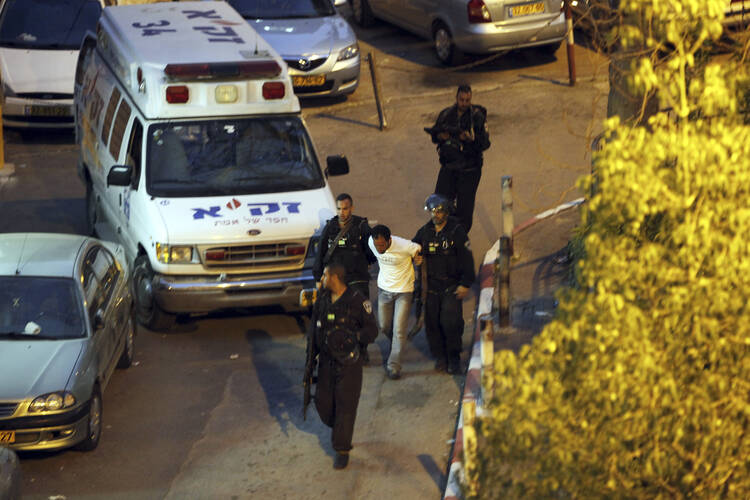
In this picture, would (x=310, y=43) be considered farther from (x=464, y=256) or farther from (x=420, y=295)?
(x=464, y=256)

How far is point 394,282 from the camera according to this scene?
10.2 meters

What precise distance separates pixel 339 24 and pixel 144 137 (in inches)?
318

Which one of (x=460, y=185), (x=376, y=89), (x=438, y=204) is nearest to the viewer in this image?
(x=438, y=204)

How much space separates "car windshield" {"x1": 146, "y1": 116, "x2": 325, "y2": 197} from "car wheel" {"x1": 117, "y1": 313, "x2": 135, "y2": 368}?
1318 millimetres

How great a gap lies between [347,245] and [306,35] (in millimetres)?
8903

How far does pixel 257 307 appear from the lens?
12336mm

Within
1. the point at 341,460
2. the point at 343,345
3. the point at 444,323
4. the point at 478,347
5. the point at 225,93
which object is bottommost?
the point at 478,347

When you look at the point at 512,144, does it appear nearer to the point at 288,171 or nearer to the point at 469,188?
the point at 469,188

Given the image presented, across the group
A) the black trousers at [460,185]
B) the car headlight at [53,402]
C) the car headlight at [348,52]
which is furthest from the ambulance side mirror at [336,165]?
the car headlight at [348,52]

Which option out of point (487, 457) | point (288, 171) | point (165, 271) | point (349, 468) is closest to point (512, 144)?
point (288, 171)

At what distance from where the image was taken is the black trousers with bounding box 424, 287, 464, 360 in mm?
10234

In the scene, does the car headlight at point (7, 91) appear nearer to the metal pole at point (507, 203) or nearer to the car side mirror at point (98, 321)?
the car side mirror at point (98, 321)

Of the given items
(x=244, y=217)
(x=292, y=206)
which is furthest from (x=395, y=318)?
(x=244, y=217)

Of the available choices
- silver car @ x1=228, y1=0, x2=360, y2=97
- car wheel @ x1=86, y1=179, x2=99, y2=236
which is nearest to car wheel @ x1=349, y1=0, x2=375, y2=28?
silver car @ x1=228, y1=0, x2=360, y2=97
